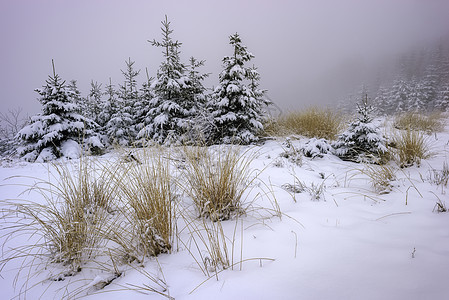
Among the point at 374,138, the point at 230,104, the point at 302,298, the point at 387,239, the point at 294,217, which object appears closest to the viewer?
the point at 302,298

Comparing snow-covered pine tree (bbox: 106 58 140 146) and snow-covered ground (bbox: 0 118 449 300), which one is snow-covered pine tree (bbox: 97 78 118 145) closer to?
snow-covered pine tree (bbox: 106 58 140 146)

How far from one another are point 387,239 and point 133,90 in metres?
15.1

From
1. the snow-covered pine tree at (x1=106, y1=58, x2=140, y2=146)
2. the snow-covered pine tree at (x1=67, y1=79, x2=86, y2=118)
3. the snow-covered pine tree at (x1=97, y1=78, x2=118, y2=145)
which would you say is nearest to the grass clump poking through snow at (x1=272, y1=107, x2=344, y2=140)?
the snow-covered pine tree at (x1=67, y1=79, x2=86, y2=118)

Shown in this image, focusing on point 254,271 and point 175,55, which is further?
point 175,55

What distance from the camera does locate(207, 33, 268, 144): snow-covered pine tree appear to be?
244 inches

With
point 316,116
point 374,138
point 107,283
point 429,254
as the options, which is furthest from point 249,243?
point 316,116

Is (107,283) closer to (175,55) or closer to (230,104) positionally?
(230,104)

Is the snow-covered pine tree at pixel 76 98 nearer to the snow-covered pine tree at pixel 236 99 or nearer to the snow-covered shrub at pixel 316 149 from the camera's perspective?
the snow-covered pine tree at pixel 236 99

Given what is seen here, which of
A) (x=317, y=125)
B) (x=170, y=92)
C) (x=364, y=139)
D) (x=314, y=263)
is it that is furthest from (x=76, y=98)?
(x=314, y=263)

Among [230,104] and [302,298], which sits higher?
[230,104]

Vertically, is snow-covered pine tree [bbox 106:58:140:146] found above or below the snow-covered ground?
above

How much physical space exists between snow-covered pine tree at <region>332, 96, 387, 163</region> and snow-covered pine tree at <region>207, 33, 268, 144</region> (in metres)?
2.92

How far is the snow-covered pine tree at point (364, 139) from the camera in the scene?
311 cm

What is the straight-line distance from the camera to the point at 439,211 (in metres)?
1.36
